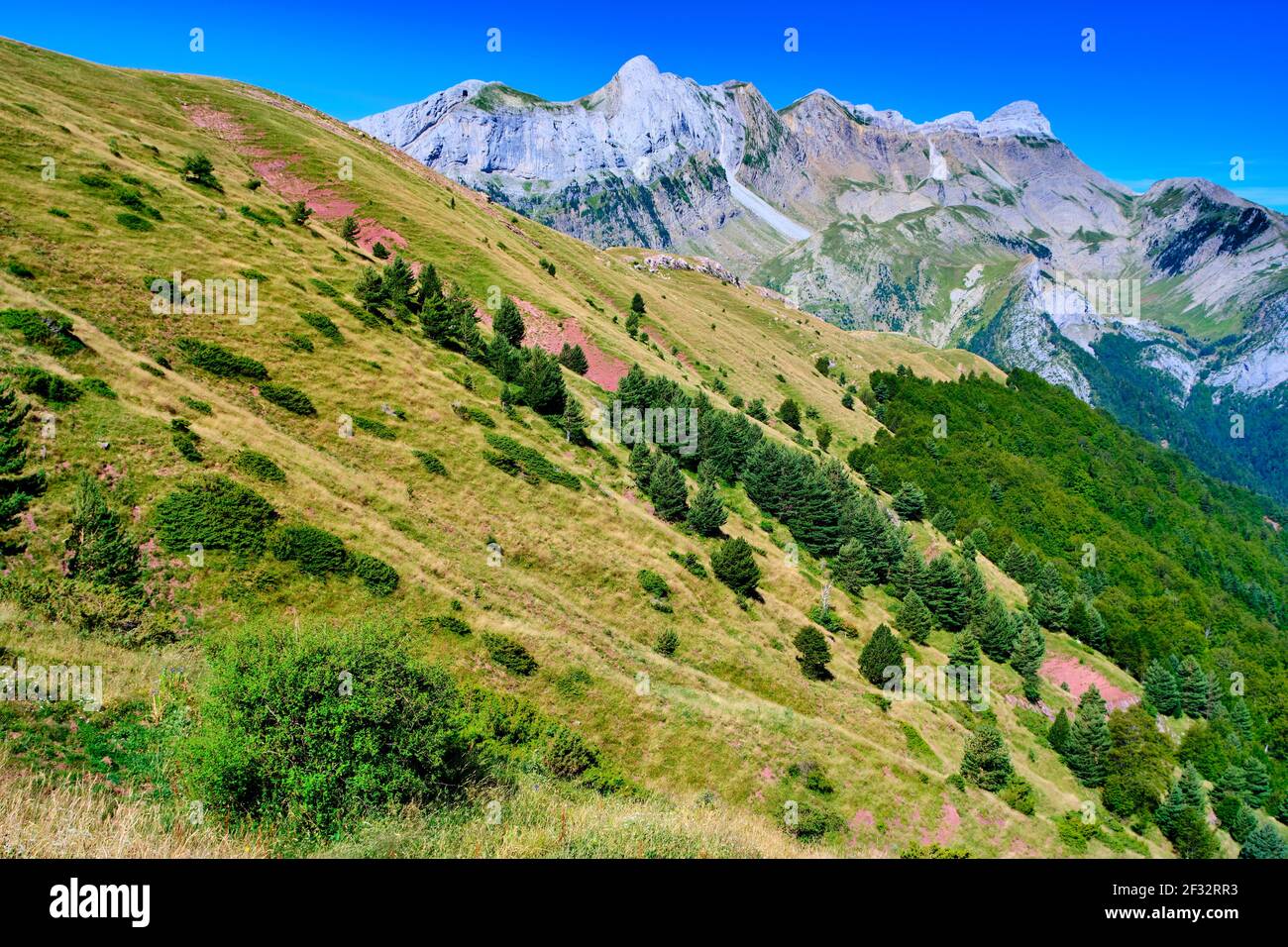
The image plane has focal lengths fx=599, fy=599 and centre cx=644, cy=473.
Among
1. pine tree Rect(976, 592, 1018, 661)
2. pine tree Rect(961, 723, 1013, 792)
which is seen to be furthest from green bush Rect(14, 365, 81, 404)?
pine tree Rect(976, 592, 1018, 661)

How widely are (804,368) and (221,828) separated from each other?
145 metres

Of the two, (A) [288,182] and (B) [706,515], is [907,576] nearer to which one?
(B) [706,515]

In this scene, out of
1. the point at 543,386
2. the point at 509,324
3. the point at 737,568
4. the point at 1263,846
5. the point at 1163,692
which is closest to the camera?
the point at 737,568

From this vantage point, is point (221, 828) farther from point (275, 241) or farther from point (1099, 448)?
point (1099, 448)

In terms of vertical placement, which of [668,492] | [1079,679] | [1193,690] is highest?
[668,492]

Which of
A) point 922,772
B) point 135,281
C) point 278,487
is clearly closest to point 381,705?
point 278,487

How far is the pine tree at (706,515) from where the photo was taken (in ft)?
184

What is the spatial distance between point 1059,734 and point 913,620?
1779 centimetres

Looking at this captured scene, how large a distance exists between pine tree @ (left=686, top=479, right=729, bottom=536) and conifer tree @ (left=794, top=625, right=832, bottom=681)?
13.0 metres

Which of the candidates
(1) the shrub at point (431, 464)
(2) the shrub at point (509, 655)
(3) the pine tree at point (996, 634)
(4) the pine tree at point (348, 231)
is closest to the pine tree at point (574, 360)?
(4) the pine tree at point (348, 231)

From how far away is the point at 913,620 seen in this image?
65.0 m

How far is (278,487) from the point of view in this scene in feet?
108

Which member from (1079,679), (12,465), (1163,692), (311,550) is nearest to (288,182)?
(12,465)
